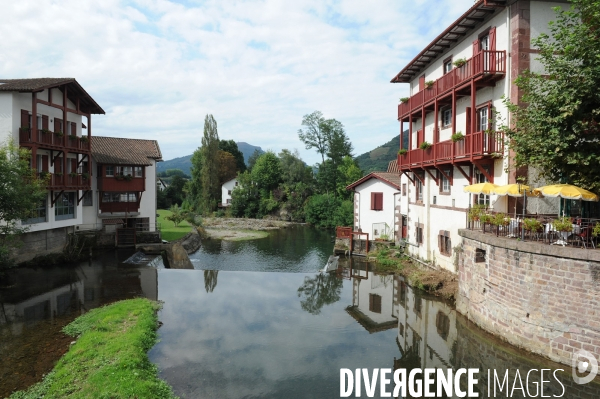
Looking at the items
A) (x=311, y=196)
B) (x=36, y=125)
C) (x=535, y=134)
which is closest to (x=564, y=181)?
(x=535, y=134)

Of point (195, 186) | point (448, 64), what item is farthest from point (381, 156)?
point (448, 64)

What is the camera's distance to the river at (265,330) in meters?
10.8

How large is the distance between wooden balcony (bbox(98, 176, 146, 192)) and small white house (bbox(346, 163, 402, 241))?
17.8 meters

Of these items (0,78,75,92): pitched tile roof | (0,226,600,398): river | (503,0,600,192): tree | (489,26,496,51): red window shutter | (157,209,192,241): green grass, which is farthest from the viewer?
(157,209,192,241): green grass

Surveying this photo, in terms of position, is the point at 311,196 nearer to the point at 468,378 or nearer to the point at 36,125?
the point at 36,125

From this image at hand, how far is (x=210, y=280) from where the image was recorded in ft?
73.8

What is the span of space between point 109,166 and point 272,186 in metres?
36.3

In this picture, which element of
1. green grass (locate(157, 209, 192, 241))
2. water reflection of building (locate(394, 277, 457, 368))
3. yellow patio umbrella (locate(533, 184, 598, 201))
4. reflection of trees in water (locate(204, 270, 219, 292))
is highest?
yellow patio umbrella (locate(533, 184, 598, 201))

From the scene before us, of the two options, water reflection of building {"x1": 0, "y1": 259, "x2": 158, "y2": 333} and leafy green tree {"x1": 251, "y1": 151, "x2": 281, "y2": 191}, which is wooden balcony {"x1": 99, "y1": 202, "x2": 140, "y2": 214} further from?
leafy green tree {"x1": 251, "y1": 151, "x2": 281, "y2": 191}

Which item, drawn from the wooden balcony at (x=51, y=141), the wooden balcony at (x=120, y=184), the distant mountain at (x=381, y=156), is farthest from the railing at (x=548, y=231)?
the distant mountain at (x=381, y=156)

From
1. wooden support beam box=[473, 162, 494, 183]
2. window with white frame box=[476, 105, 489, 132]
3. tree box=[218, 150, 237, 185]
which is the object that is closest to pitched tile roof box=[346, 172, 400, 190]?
window with white frame box=[476, 105, 489, 132]

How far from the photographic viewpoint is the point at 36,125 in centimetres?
2369

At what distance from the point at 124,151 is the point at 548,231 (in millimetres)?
31720

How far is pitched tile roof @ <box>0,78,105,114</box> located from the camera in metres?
22.8
